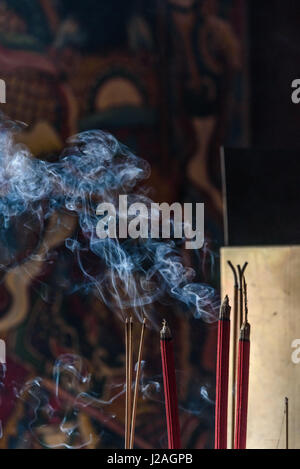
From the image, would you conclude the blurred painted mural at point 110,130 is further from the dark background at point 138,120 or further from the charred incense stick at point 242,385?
the charred incense stick at point 242,385

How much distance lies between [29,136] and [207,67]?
0.53 meters

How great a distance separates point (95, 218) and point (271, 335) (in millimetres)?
569

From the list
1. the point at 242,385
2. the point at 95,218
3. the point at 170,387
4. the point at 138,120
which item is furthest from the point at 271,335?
the point at 138,120

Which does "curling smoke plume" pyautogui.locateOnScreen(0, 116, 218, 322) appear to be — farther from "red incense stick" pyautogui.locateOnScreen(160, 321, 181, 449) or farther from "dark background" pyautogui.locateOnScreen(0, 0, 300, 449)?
"red incense stick" pyautogui.locateOnScreen(160, 321, 181, 449)

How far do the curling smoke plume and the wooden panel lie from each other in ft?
0.67

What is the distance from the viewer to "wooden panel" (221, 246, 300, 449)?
1.45 metres

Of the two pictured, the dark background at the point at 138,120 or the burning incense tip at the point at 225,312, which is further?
the dark background at the point at 138,120

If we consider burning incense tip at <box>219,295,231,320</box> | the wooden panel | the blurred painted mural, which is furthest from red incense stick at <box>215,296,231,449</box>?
the blurred painted mural

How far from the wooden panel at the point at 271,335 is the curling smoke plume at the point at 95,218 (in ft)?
0.67

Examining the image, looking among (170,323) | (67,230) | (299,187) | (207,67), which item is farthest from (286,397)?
(207,67)

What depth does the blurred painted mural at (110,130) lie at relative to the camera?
163 centimetres

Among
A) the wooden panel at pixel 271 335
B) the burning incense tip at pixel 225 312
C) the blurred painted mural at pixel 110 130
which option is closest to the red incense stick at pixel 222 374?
the burning incense tip at pixel 225 312

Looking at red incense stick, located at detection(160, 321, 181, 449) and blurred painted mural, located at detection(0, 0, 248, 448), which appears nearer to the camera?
red incense stick, located at detection(160, 321, 181, 449)

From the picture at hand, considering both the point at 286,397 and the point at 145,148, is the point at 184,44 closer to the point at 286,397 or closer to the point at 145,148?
the point at 145,148
